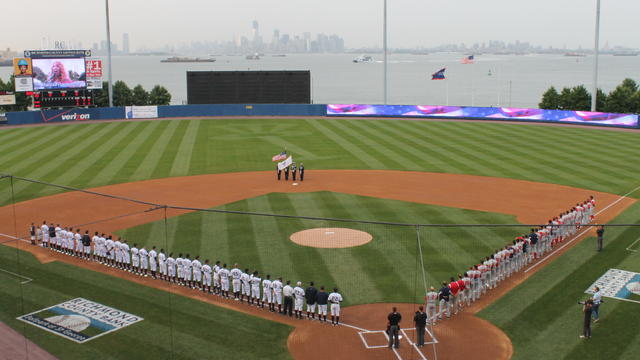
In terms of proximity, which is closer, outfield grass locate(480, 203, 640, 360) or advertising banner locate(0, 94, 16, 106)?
outfield grass locate(480, 203, 640, 360)

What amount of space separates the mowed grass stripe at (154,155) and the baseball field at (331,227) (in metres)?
0.29

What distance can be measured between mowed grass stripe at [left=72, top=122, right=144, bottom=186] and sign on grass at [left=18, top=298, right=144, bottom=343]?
19025 mm

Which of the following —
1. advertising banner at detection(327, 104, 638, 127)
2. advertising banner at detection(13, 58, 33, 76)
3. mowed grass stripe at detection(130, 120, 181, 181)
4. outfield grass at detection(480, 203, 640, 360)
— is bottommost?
outfield grass at detection(480, 203, 640, 360)

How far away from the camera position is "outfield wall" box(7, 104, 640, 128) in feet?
202

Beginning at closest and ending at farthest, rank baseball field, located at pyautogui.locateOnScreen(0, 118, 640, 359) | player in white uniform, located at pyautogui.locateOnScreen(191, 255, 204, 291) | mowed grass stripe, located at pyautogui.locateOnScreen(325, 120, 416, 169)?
baseball field, located at pyautogui.locateOnScreen(0, 118, 640, 359)
player in white uniform, located at pyautogui.locateOnScreen(191, 255, 204, 291)
mowed grass stripe, located at pyautogui.locateOnScreen(325, 120, 416, 169)

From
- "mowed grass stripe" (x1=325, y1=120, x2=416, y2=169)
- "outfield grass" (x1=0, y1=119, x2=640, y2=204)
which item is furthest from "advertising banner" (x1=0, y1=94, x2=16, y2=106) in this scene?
"mowed grass stripe" (x1=325, y1=120, x2=416, y2=169)

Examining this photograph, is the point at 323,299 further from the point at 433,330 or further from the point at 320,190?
the point at 320,190

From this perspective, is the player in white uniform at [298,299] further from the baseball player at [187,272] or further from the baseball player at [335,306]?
the baseball player at [187,272]

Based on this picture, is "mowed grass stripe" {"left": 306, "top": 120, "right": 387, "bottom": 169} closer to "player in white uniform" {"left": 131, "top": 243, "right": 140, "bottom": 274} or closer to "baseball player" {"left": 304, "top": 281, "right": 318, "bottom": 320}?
"player in white uniform" {"left": 131, "top": 243, "right": 140, "bottom": 274}

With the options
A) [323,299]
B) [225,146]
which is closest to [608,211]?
[323,299]

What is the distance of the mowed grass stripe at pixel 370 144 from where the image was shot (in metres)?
42.3

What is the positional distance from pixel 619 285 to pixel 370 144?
32660 millimetres

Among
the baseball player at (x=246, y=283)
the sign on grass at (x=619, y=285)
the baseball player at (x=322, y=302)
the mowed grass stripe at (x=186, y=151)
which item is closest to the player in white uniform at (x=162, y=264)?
the baseball player at (x=246, y=283)

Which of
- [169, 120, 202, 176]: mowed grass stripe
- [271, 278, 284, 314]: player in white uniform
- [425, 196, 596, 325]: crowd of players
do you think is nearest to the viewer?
[425, 196, 596, 325]: crowd of players
